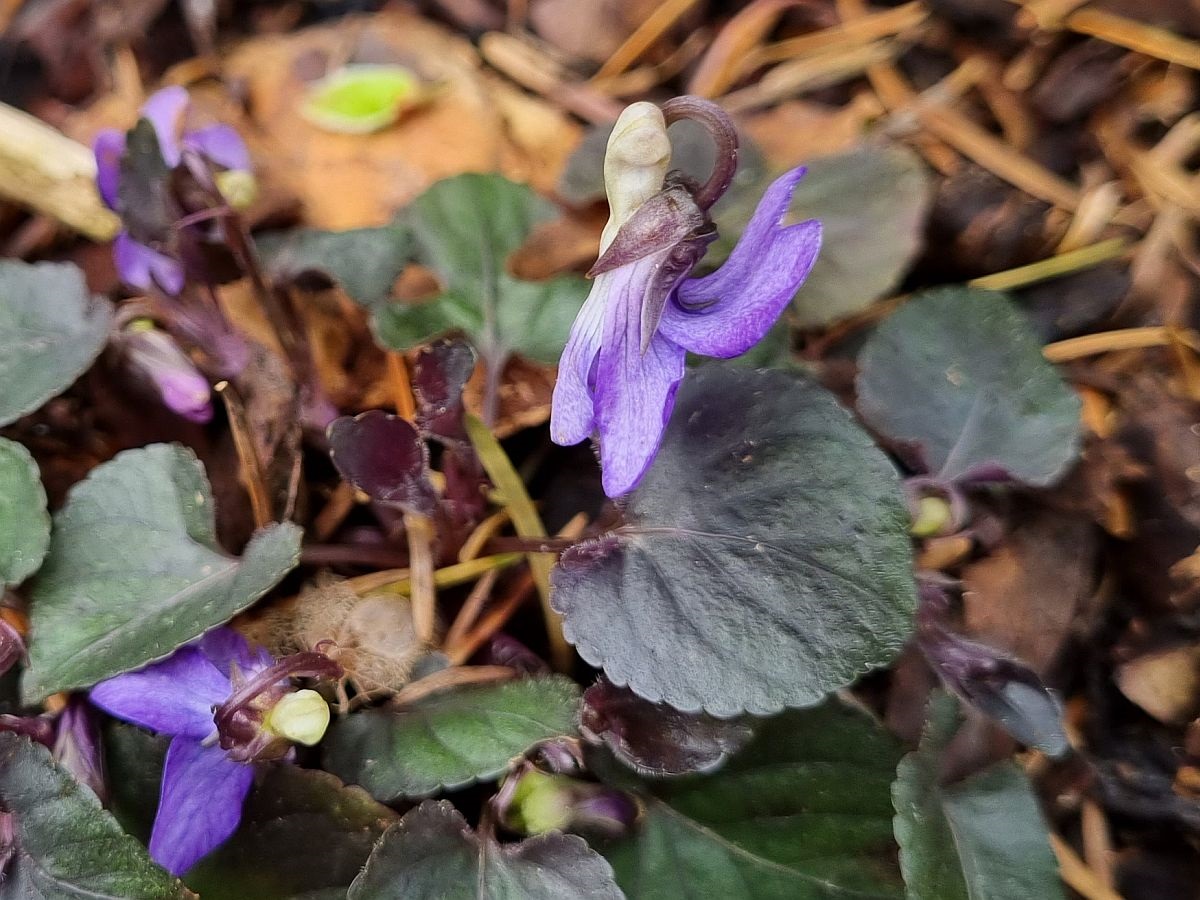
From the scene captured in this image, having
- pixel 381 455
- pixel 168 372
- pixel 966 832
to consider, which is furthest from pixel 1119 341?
pixel 168 372

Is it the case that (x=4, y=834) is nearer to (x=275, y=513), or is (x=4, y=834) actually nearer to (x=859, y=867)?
(x=275, y=513)

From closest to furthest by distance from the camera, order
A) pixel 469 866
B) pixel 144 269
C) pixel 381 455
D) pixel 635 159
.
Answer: pixel 635 159, pixel 469 866, pixel 381 455, pixel 144 269

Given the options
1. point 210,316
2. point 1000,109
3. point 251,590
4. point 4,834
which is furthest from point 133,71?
point 1000,109

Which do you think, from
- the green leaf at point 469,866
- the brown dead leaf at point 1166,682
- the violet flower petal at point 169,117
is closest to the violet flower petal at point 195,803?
the green leaf at point 469,866

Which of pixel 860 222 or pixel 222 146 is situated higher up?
pixel 222 146

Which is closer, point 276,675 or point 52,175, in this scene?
point 276,675

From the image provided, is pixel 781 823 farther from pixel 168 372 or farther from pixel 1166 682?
pixel 168 372
